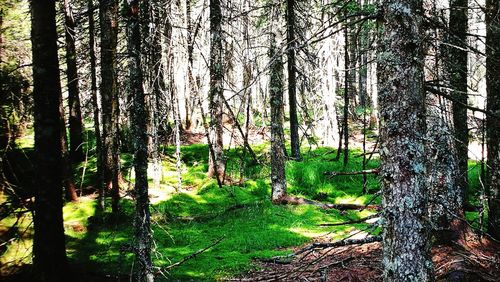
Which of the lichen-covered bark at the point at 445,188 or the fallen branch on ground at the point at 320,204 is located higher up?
the lichen-covered bark at the point at 445,188

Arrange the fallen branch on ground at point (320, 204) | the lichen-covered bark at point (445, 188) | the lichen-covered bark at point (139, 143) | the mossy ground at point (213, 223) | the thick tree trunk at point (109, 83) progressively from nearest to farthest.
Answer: the lichen-covered bark at point (139, 143), the lichen-covered bark at point (445, 188), the mossy ground at point (213, 223), the fallen branch on ground at point (320, 204), the thick tree trunk at point (109, 83)

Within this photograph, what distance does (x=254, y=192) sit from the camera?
11961mm

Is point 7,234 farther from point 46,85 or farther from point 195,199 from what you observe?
point 195,199

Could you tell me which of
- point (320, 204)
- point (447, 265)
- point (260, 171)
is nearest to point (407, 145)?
point (447, 265)

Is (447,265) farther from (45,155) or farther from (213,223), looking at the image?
(213,223)

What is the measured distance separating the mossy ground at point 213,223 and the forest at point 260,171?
0.05 metres

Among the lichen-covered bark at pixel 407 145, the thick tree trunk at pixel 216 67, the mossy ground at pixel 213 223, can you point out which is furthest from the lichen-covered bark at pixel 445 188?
the thick tree trunk at pixel 216 67

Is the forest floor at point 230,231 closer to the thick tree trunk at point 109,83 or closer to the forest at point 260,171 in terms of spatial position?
the forest at point 260,171

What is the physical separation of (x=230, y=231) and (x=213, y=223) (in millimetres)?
752

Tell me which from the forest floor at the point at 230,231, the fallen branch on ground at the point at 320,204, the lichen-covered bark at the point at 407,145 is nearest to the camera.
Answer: the lichen-covered bark at the point at 407,145

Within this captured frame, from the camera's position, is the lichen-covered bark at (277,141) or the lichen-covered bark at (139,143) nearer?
the lichen-covered bark at (139,143)

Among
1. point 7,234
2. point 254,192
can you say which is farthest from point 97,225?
point 254,192

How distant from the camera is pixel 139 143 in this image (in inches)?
205

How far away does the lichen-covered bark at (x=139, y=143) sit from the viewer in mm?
5043
